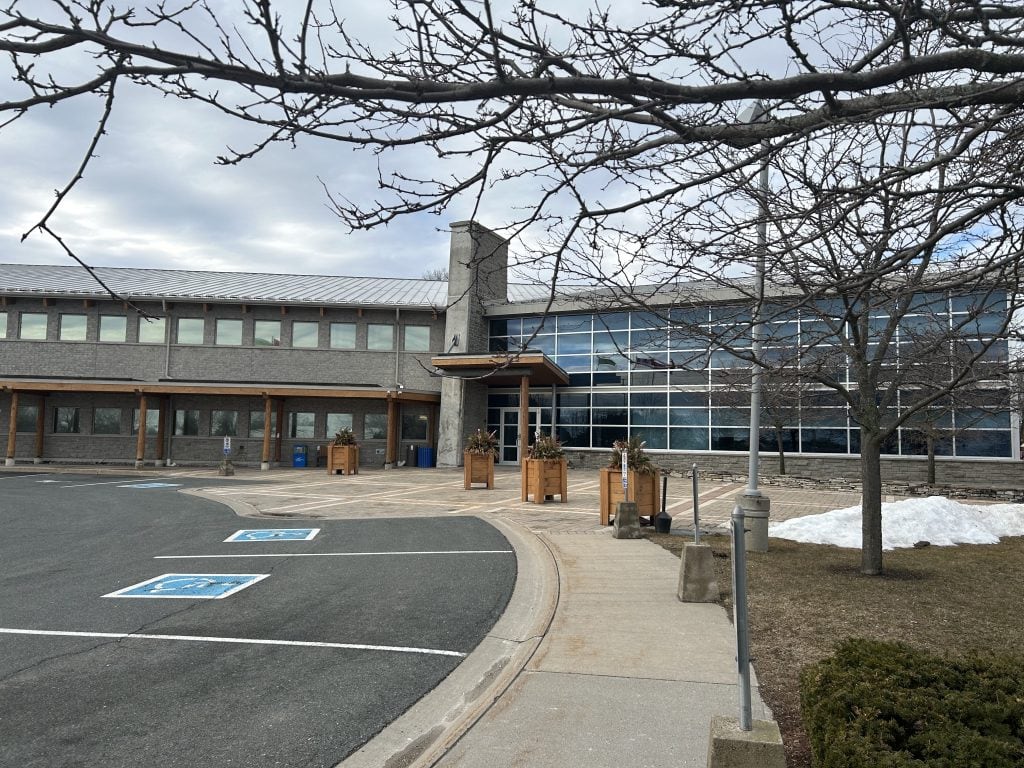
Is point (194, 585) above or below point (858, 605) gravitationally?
below

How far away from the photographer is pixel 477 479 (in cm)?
2128

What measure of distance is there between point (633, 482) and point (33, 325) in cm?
3353

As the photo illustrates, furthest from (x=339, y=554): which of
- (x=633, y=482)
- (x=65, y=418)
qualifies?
(x=65, y=418)

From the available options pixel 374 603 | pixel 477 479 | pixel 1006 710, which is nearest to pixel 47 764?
pixel 374 603

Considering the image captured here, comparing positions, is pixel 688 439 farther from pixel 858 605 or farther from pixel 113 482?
pixel 858 605

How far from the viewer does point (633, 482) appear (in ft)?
43.4

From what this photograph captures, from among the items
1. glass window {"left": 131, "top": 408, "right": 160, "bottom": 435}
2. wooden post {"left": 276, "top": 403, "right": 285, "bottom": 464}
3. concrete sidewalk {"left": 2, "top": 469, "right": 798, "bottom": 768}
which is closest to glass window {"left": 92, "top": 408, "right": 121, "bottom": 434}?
glass window {"left": 131, "top": 408, "right": 160, "bottom": 435}

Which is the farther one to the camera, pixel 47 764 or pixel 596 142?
pixel 596 142

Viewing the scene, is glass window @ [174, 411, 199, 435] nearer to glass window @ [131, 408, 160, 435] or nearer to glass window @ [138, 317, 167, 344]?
glass window @ [131, 408, 160, 435]

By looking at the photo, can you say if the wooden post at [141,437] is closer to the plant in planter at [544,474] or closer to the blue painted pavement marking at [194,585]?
the plant in planter at [544,474]

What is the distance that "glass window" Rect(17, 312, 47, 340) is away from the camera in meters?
34.2

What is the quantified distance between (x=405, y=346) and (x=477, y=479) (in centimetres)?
1432

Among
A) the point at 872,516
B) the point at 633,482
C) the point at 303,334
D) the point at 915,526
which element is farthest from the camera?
the point at 303,334

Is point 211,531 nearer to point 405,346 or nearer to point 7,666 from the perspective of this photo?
point 7,666
